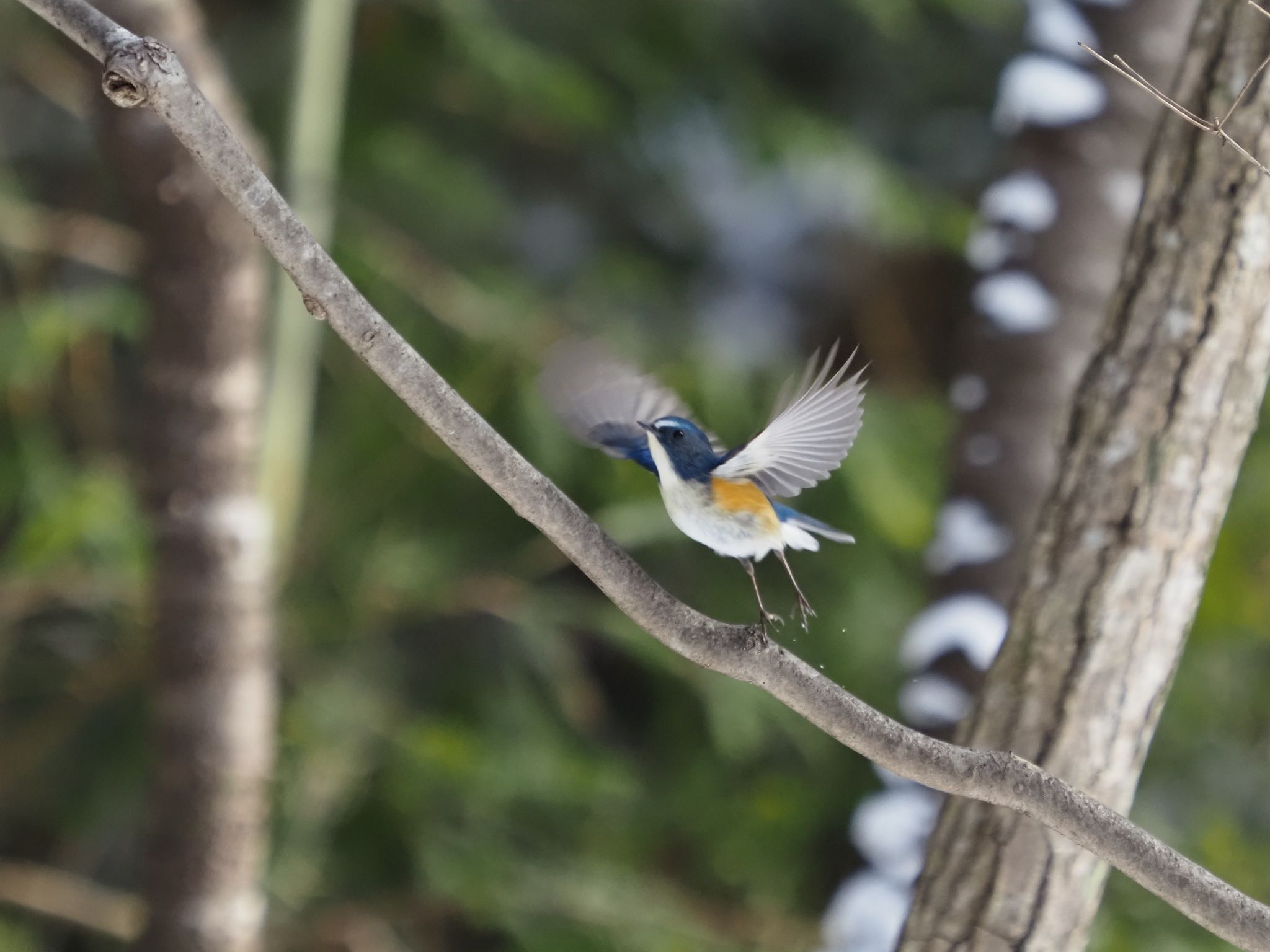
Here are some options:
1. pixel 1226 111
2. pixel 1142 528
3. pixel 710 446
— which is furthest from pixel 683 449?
pixel 1226 111

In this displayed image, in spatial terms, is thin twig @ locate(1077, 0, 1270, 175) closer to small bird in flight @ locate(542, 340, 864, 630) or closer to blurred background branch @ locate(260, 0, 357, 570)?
small bird in flight @ locate(542, 340, 864, 630)

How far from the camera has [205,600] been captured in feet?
5.48

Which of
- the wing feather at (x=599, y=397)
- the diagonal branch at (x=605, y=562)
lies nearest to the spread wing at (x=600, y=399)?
the wing feather at (x=599, y=397)

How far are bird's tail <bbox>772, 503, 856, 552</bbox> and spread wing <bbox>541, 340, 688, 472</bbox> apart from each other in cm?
15

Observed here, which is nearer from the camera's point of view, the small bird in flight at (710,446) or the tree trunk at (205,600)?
the small bird in flight at (710,446)

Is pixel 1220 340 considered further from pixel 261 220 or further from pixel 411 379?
pixel 261 220

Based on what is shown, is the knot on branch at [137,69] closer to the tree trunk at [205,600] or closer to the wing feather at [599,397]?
the wing feather at [599,397]

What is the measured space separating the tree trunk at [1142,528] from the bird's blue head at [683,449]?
1.27 ft

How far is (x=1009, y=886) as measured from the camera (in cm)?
113

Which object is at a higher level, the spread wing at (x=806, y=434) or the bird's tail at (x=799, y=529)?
the bird's tail at (x=799, y=529)

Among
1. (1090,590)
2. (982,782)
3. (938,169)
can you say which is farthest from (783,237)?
(982,782)

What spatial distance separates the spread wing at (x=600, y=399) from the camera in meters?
1.11

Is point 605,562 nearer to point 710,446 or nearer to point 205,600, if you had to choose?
point 710,446

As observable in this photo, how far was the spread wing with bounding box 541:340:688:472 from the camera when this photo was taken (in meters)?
1.11
